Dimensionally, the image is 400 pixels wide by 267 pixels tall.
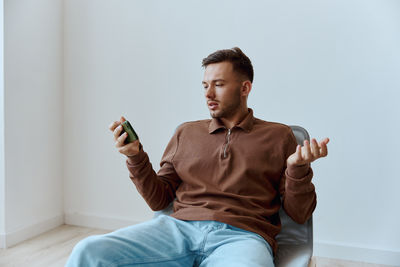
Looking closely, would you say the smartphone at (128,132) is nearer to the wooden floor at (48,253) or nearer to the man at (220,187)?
the man at (220,187)

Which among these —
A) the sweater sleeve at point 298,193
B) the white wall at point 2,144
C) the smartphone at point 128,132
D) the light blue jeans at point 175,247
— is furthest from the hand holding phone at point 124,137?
the white wall at point 2,144

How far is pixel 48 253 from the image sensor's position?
239cm

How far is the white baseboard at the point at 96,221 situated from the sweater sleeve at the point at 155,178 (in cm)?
133

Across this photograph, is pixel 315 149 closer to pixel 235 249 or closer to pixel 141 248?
pixel 235 249

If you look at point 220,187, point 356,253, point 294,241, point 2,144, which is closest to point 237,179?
point 220,187

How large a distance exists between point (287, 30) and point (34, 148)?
6.01 ft

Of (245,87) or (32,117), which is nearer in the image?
(245,87)

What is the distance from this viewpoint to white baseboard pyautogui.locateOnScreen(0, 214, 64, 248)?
8.04ft

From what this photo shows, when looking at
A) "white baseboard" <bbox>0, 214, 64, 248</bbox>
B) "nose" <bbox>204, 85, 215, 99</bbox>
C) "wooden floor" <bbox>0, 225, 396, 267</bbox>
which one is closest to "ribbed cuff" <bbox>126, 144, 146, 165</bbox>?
"nose" <bbox>204, 85, 215, 99</bbox>

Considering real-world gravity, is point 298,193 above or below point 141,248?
above

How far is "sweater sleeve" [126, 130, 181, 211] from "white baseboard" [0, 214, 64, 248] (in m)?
1.42

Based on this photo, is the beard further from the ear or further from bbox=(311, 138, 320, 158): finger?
bbox=(311, 138, 320, 158): finger

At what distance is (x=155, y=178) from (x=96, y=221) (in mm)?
1607

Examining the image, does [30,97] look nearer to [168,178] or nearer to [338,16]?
[168,178]
